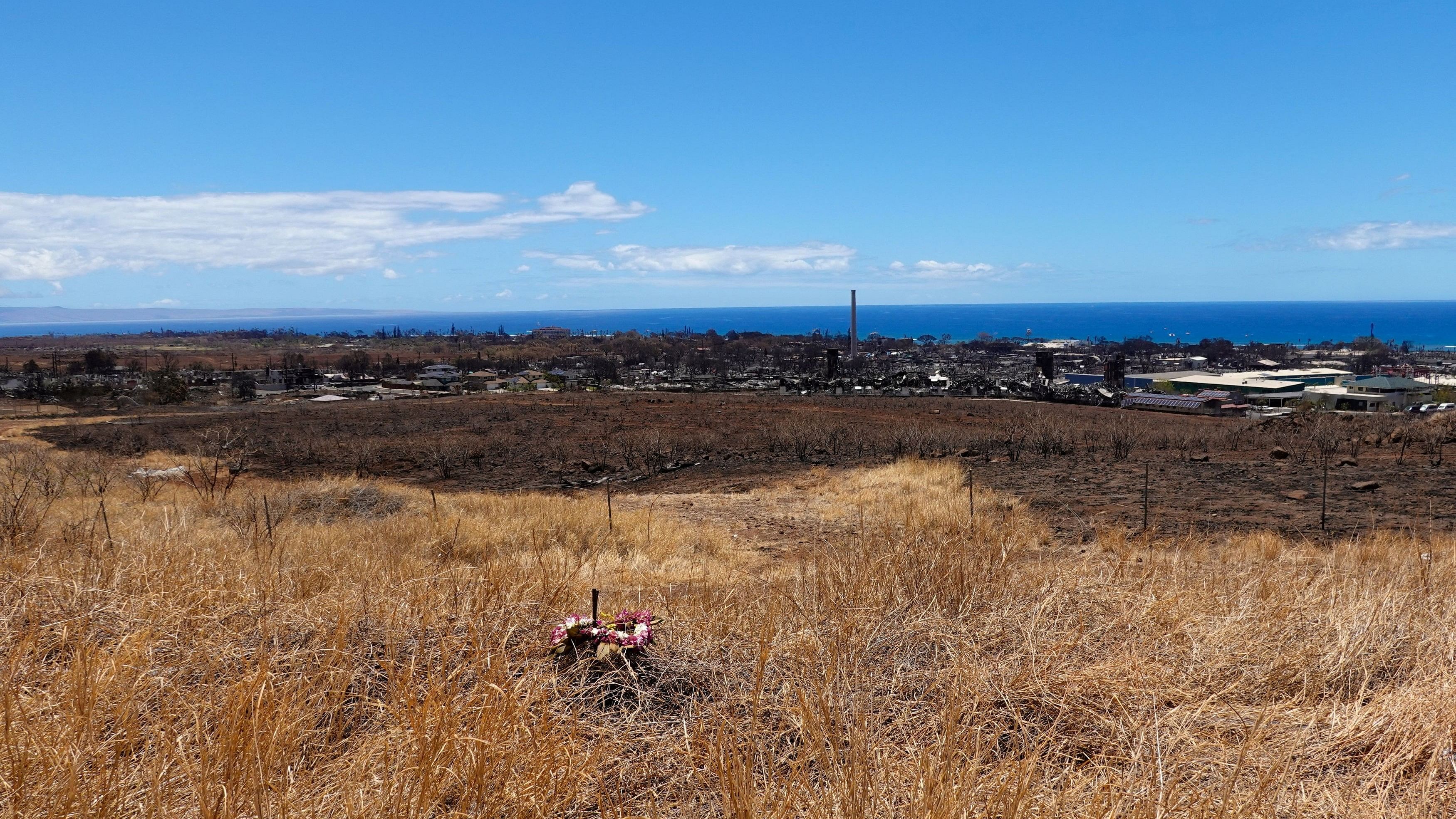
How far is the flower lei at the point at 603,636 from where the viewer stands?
397 centimetres

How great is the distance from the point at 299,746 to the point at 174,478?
1718cm

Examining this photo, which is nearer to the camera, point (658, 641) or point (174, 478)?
point (658, 641)

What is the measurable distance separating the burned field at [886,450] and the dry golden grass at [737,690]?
19.6 feet

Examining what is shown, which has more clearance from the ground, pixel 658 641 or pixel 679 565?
pixel 658 641

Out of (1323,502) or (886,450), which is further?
(886,450)

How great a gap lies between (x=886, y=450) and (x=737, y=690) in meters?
19.5

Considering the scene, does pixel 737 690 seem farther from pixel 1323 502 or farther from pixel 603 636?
pixel 1323 502

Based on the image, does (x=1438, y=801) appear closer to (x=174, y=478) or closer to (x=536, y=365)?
(x=174, y=478)

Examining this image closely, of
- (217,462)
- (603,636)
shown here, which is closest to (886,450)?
(217,462)

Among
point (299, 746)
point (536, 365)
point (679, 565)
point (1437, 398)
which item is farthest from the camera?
point (536, 365)

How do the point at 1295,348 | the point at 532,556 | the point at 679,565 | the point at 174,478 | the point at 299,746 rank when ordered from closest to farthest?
the point at 299,746 → the point at 532,556 → the point at 679,565 → the point at 174,478 → the point at 1295,348

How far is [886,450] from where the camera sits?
2273cm

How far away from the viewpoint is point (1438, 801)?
2.94 meters

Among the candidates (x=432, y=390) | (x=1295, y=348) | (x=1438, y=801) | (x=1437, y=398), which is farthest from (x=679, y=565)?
(x=1295, y=348)
